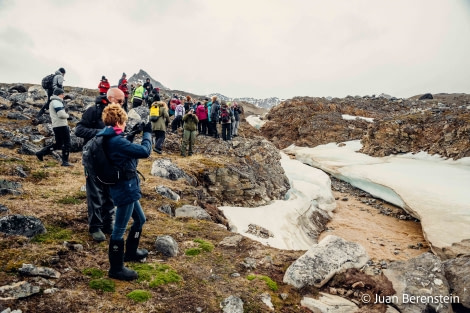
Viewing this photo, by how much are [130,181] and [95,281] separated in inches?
76.1

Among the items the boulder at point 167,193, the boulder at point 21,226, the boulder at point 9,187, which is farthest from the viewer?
the boulder at point 167,193

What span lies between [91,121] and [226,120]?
15362mm

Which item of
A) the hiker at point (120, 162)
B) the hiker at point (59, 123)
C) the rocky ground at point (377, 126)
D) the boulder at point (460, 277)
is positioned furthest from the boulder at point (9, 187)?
the rocky ground at point (377, 126)

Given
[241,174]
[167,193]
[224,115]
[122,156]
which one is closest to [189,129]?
[241,174]

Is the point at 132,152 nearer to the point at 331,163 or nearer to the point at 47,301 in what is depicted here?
the point at 47,301

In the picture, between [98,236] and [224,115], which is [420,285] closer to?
[98,236]

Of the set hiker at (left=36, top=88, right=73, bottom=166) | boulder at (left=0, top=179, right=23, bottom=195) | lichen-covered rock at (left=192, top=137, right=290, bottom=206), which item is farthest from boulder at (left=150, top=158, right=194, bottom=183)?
boulder at (left=0, top=179, right=23, bottom=195)

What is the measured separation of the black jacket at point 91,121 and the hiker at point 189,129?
982 centimetres

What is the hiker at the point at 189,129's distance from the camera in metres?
18.2

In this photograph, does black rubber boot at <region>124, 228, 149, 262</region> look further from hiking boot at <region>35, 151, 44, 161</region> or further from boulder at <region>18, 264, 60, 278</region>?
hiking boot at <region>35, 151, 44, 161</region>

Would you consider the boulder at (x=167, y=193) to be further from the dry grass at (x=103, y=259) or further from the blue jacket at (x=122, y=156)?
the blue jacket at (x=122, y=156)

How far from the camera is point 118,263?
5.51 meters

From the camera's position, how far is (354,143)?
42281 millimetres

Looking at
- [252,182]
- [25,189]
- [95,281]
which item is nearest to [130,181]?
[95,281]
